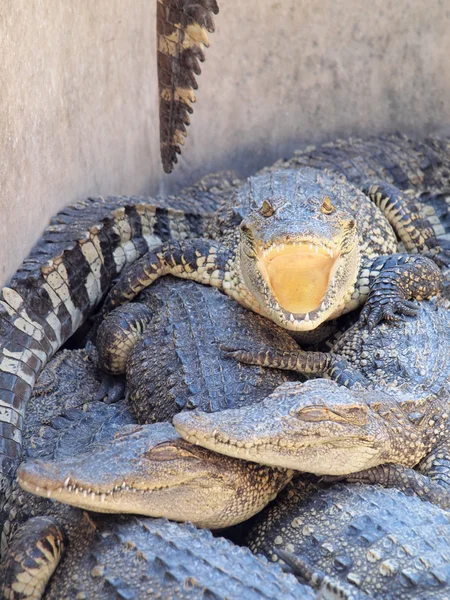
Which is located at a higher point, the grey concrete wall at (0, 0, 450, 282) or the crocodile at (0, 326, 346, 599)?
the grey concrete wall at (0, 0, 450, 282)

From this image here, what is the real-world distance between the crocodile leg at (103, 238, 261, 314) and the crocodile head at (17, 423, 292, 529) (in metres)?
1.13

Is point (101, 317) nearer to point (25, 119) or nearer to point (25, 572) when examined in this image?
point (25, 119)

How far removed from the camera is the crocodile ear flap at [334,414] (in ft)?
7.56

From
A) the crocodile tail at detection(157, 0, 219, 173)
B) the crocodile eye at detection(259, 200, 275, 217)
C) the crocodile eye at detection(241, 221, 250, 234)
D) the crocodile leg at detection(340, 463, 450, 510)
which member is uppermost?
the crocodile tail at detection(157, 0, 219, 173)

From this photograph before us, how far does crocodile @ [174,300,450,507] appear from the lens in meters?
2.26

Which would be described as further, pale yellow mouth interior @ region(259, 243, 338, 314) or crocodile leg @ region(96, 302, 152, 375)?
crocodile leg @ region(96, 302, 152, 375)

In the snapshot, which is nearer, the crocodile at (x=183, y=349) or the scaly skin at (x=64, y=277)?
the crocodile at (x=183, y=349)

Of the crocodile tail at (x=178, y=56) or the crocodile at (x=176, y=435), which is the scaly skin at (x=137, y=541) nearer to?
the crocodile at (x=176, y=435)

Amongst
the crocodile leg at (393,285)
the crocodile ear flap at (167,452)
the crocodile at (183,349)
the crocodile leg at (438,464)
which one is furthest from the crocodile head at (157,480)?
the crocodile leg at (393,285)

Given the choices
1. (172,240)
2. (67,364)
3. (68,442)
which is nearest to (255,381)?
(68,442)

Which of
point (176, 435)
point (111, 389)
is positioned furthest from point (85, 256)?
point (176, 435)

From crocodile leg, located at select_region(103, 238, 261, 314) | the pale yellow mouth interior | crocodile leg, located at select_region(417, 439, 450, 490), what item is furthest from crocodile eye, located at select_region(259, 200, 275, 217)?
crocodile leg, located at select_region(417, 439, 450, 490)

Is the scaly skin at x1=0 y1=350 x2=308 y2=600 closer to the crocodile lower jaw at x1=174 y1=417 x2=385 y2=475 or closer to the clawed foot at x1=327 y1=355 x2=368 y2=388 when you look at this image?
the crocodile lower jaw at x1=174 y1=417 x2=385 y2=475

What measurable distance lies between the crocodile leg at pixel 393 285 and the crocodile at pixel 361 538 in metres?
0.93
